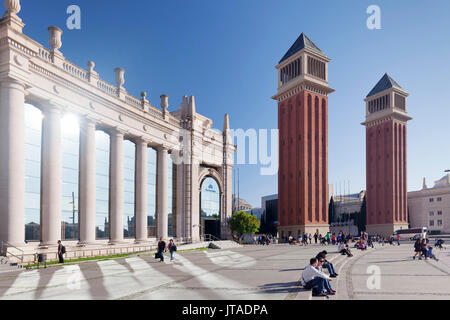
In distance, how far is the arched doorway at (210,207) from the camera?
2208 inches

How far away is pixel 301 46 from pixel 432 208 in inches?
2801

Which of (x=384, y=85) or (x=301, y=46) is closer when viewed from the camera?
(x=301, y=46)

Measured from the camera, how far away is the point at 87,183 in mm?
34812

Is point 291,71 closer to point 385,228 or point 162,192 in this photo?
point 385,228

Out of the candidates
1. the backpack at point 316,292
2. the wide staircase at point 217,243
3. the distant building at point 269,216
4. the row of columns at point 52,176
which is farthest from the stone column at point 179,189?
the distant building at point 269,216

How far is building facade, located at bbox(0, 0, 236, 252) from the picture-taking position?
27.1 meters

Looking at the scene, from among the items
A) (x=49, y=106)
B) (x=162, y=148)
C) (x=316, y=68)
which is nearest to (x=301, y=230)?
(x=316, y=68)

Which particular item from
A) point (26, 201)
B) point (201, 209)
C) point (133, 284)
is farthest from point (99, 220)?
point (133, 284)

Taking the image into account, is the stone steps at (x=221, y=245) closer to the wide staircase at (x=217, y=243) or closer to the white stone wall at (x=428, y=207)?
the wide staircase at (x=217, y=243)

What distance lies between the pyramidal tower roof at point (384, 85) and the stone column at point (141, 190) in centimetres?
8383

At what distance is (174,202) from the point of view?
5050 centimetres
